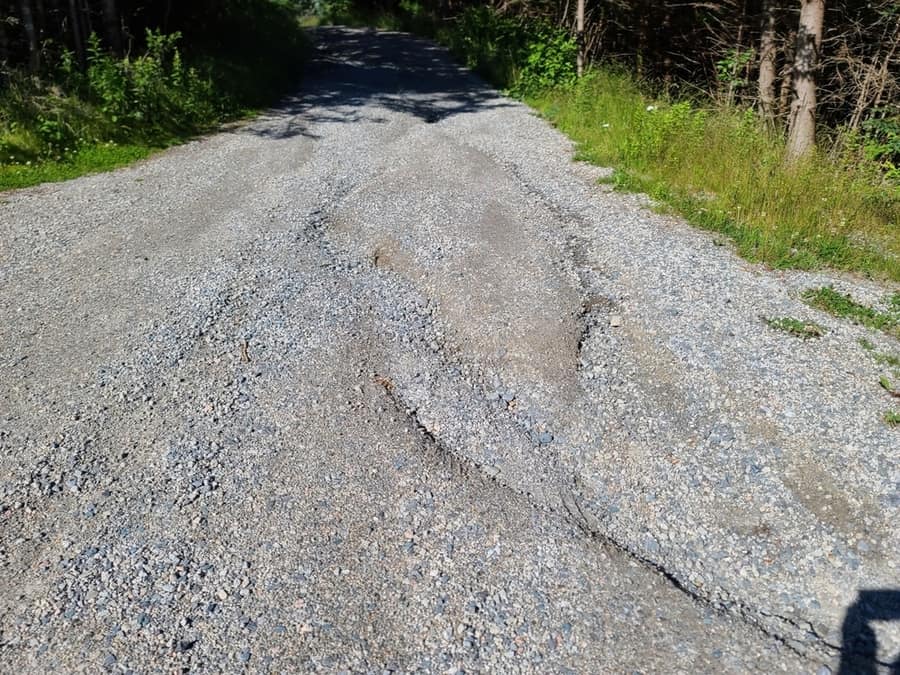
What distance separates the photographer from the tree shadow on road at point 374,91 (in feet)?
39.8

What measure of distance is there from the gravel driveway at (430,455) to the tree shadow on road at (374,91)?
18.6 ft

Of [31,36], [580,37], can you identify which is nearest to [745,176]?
[580,37]

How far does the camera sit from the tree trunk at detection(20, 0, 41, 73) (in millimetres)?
10500

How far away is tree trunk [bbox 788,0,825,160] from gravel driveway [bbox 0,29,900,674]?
2.99m

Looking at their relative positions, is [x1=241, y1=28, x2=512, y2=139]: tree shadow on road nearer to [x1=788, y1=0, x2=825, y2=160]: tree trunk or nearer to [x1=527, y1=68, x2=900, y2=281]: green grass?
[x1=527, y1=68, x2=900, y2=281]: green grass

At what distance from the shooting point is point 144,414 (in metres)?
4.07

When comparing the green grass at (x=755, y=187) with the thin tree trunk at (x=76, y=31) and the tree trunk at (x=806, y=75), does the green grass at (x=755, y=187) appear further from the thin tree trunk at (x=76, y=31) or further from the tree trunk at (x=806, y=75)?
the thin tree trunk at (x=76, y=31)

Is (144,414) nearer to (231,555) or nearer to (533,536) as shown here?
(231,555)

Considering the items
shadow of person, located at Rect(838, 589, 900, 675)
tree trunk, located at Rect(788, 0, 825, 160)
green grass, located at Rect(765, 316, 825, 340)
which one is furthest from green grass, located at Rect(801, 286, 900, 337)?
tree trunk, located at Rect(788, 0, 825, 160)

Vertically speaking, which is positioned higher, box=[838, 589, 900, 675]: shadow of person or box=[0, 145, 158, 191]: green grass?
box=[0, 145, 158, 191]: green grass

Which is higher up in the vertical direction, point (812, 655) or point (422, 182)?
point (422, 182)

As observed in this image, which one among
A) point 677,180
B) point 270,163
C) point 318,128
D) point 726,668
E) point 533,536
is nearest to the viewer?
point 726,668

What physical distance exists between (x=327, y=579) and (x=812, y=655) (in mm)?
1994

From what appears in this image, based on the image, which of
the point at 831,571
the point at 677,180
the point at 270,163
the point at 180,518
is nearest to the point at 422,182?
the point at 270,163
